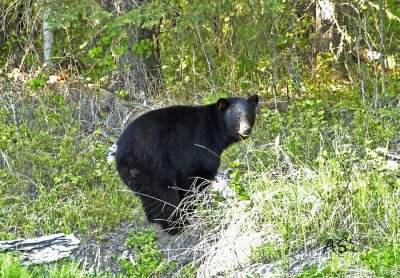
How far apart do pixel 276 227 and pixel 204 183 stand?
4.51 ft

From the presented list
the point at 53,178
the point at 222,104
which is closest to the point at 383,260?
the point at 222,104

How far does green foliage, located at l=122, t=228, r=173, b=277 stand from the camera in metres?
6.72

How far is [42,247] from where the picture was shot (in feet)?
21.9

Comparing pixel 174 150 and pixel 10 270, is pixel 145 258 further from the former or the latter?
pixel 10 270

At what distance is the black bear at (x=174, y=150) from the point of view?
719 cm

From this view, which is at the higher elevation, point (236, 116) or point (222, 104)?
point (222, 104)

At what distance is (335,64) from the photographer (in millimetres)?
12742

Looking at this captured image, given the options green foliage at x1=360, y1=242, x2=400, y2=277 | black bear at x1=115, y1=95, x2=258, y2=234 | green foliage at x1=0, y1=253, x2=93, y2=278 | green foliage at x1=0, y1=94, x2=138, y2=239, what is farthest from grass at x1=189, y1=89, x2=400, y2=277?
green foliage at x1=0, y1=94, x2=138, y2=239

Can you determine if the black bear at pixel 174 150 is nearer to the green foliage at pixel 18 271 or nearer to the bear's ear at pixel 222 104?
the bear's ear at pixel 222 104

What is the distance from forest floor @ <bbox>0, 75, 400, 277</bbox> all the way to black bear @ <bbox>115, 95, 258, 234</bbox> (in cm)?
29

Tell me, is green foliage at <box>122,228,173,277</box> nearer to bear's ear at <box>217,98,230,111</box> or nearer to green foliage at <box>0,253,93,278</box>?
green foliage at <box>0,253,93,278</box>

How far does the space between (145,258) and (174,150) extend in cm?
122

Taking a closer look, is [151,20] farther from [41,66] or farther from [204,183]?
[41,66]

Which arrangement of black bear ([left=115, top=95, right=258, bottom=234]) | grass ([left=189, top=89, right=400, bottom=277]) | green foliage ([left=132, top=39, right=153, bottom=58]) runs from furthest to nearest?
green foliage ([left=132, top=39, right=153, bottom=58]) < black bear ([left=115, top=95, right=258, bottom=234]) < grass ([left=189, top=89, right=400, bottom=277])
